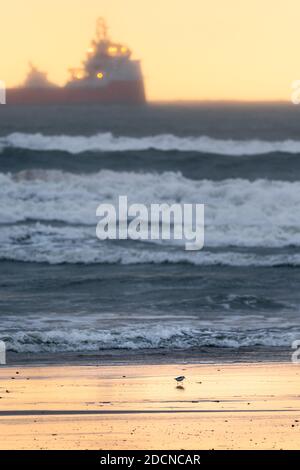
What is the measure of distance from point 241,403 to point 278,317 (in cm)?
504

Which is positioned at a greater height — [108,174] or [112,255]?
[108,174]

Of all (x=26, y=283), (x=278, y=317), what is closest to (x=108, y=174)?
(x=26, y=283)

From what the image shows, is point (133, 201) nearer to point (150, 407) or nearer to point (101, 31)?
point (150, 407)

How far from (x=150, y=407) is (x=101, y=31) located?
3474 inches

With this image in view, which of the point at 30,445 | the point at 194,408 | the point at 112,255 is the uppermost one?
the point at 112,255

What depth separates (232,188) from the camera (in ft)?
94.7

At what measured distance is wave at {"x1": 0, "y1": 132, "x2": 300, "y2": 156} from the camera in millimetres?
38156

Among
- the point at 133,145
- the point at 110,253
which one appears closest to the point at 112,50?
the point at 133,145

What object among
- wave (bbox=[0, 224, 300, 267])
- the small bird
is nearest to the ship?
wave (bbox=[0, 224, 300, 267])

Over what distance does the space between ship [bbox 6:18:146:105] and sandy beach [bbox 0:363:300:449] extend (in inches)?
3237

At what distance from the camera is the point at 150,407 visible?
27.3 ft

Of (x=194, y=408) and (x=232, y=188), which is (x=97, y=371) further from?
(x=232, y=188)

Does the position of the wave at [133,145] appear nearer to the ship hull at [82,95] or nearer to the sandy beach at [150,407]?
the sandy beach at [150,407]

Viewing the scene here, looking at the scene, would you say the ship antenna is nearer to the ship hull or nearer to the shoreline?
the ship hull
